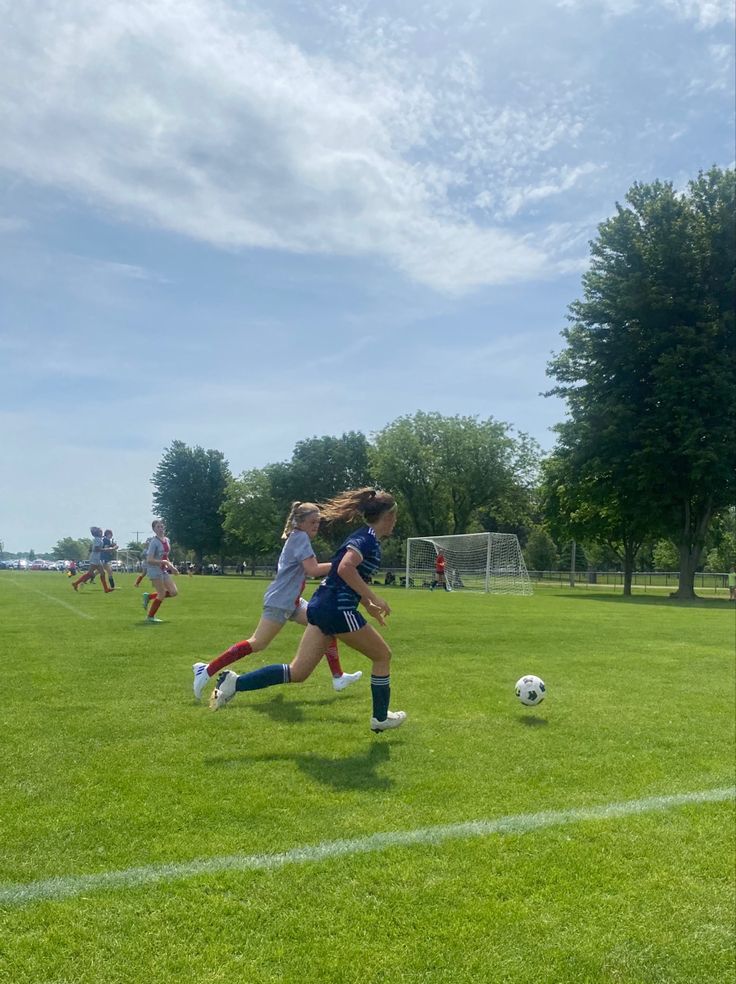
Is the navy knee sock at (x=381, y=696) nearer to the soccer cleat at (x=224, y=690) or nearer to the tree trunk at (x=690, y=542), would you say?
the soccer cleat at (x=224, y=690)

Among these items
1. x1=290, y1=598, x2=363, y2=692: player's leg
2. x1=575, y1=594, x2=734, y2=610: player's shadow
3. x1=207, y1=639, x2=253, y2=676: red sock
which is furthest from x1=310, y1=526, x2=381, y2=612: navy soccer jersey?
x1=575, y1=594, x2=734, y2=610: player's shadow

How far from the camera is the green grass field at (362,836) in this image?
119 inches

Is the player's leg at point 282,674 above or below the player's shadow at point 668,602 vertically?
above

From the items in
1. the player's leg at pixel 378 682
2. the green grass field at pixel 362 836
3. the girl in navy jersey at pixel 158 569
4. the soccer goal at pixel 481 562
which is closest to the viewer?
the green grass field at pixel 362 836

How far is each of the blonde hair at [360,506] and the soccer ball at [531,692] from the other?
2178 mm

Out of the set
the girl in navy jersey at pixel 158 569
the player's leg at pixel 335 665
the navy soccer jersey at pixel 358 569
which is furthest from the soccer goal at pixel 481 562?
the navy soccer jersey at pixel 358 569

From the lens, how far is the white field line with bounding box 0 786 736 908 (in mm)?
3436

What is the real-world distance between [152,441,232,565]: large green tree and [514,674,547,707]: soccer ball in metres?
90.7

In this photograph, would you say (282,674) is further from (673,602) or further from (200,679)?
(673,602)

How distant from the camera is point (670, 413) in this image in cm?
3406

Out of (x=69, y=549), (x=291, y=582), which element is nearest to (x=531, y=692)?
(x=291, y=582)

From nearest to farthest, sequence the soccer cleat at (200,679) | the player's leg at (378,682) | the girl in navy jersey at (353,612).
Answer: the girl in navy jersey at (353,612), the player's leg at (378,682), the soccer cleat at (200,679)

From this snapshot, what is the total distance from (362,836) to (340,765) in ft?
4.33

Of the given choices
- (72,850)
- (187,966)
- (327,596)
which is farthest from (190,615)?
(187,966)
